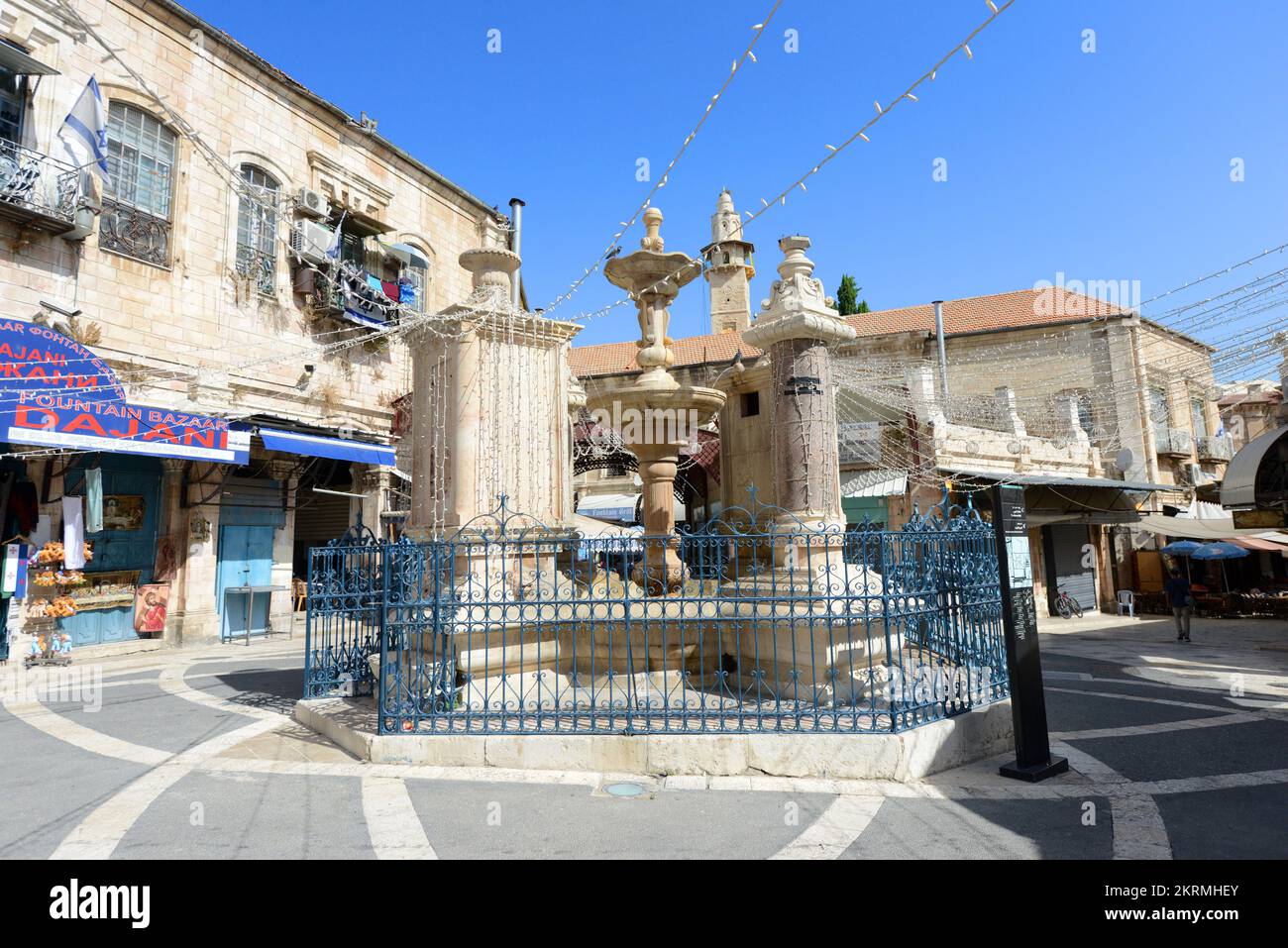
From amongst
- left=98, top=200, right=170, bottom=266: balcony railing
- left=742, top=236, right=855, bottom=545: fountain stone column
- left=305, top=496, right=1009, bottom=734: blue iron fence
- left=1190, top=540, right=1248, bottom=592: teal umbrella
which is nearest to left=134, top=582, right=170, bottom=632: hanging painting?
left=98, top=200, right=170, bottom=266: balcony railing

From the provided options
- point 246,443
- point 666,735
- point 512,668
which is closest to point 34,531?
point 246,443

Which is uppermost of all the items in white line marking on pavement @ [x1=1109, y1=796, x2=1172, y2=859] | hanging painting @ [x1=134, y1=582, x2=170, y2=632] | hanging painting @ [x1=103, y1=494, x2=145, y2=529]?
hanging painting @ [x1=103, y1=494, x2=145, y2=529]

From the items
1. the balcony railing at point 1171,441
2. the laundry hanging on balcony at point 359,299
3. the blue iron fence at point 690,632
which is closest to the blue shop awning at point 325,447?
the laundry hanging on balcony at point 359,299

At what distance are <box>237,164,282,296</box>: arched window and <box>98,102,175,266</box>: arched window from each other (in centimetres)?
145

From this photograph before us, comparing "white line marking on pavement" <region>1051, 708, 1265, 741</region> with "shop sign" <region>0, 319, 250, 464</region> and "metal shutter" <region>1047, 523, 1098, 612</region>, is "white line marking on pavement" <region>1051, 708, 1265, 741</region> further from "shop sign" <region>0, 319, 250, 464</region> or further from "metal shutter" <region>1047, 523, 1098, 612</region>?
"shop sign" <region>0, 319, 250, 464</region>

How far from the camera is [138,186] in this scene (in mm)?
13555

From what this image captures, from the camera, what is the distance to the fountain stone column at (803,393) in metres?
7.02

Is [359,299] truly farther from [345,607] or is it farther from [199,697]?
[345,607]

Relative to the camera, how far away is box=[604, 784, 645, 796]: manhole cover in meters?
4.88

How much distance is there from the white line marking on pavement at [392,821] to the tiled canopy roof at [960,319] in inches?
707

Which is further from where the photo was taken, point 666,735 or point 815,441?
point 815,441
